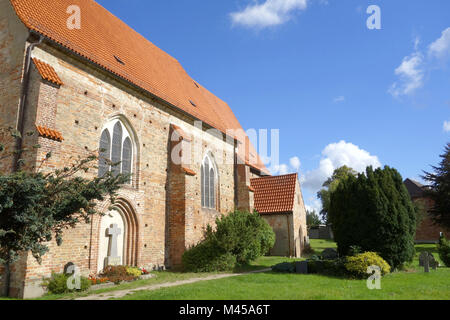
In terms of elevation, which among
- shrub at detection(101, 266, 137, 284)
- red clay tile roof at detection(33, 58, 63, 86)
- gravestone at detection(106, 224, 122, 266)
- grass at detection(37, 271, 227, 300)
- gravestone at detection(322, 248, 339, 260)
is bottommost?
grass at detection(37, 271, 227, 300)

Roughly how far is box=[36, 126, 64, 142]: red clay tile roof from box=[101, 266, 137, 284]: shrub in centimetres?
473

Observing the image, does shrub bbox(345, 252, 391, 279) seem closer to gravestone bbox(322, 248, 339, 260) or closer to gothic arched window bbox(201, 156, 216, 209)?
gravestone bbox(322, 248, 339, 260)

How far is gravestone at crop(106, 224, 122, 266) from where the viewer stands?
12284 mm

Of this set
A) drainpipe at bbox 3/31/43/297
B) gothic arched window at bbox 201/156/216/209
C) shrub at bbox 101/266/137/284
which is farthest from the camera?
gothic arched window at bbox 201/156/216/209

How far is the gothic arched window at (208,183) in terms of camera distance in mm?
18656

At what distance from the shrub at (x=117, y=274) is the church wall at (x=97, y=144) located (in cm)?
45

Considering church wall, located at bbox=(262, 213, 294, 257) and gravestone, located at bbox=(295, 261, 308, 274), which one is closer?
gravestone, located at bbox=(295, 261, 308, 274)

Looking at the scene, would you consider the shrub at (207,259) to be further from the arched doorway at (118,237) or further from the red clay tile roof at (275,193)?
the red clay tile roof at (275,193)

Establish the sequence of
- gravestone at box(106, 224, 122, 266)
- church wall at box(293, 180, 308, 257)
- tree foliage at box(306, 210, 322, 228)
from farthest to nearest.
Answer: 1. tree foliage at box(306, 210, 322, 228)
2. church wall at box(293, 180, 308, 257)
3. gravestone at box(106, 224, 122, 266)

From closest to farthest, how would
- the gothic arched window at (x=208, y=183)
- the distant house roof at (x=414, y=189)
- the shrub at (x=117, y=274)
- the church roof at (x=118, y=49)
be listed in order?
the shrub at (x=117, y=274)
the church roof at (x=118, y=49)
the gothic arched window at (x=208, y=183)
the distant house roof at (x=414, y=189)

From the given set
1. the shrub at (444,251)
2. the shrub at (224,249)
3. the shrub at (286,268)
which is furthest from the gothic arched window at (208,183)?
the shrub at (444,251)

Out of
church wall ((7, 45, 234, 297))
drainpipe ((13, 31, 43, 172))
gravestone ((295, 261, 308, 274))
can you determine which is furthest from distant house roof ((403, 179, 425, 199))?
Answer: drainpipe ((13, 31, 43, 172))

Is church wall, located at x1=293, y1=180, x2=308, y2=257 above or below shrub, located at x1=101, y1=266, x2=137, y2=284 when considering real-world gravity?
above
